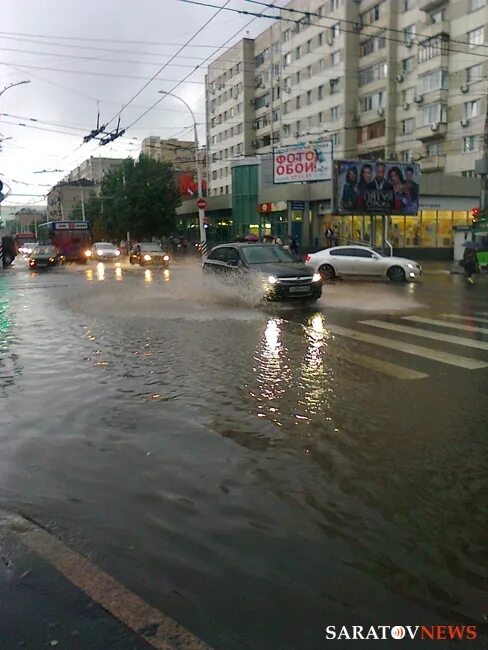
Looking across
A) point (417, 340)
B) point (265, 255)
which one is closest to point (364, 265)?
point (265, 255)

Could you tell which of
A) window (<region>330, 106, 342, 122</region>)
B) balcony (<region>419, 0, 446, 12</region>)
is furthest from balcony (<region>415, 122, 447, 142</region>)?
window (<region>330, 106, 342, 122</region>)

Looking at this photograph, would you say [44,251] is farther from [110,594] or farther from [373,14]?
[373,14]

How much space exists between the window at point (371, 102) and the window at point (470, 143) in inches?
415

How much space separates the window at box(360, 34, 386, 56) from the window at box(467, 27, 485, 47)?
917cm

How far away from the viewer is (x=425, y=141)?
2005 inches

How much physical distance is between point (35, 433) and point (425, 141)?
Result: 170 ft

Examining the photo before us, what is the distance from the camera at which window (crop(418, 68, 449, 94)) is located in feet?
156

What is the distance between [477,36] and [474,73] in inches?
104

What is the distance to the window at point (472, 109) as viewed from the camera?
45997 millimetres

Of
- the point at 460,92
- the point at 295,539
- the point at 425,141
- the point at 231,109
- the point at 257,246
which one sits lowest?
the point at 295,539

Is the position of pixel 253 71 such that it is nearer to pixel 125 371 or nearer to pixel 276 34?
pixel 276 34

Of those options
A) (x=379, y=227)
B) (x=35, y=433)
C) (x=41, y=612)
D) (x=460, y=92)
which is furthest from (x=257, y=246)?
(x=460, y=92)

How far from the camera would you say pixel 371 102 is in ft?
185

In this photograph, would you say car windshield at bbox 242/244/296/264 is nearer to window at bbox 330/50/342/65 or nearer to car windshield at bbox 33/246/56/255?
car windshield at bbox 33/246/56/255
